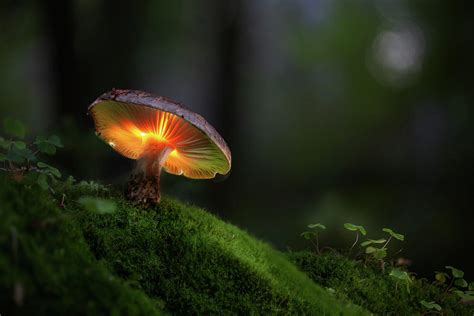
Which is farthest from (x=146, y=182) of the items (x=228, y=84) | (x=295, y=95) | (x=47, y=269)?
(x=295, y=95)

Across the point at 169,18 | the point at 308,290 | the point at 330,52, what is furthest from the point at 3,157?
the point at 330,52

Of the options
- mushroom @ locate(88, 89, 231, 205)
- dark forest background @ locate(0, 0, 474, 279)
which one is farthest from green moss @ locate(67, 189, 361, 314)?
dark forest background @ locate(0, 0, 474, 279)

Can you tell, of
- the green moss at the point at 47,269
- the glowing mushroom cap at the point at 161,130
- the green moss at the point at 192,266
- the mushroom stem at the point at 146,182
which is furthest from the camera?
the mushroom stem at the point at 146,182

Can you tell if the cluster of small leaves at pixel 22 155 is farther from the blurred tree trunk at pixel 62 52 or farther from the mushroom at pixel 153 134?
the blurred tree trunk at pixel 62 52

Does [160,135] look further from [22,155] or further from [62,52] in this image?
[62,52]

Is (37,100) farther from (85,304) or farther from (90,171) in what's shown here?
(85,304)

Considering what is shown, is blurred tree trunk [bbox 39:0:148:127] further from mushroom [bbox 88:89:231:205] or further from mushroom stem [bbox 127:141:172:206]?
mushroom stem [bbox 127:141:172:206]

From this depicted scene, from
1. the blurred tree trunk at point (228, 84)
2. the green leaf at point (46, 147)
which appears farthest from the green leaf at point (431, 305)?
the blurred tree trunk at point (228, 84)
